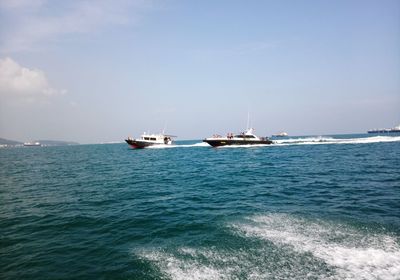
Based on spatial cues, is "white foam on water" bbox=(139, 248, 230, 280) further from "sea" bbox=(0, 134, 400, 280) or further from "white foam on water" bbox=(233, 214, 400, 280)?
"white foam on water" bbox=(233, 214, 400, 280)

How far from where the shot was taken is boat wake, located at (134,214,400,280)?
7269 millimetres

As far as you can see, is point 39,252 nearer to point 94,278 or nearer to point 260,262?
point 94,278

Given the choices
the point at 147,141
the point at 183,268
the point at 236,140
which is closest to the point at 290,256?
the point at 183,268

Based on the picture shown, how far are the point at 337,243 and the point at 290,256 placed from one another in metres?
2.08

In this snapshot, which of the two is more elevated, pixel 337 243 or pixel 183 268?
pixel 337 243

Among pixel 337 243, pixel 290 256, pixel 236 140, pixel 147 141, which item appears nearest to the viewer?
pixel 290 256

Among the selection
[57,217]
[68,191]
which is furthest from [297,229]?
[68,191]

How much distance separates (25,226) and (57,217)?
4.90 ft

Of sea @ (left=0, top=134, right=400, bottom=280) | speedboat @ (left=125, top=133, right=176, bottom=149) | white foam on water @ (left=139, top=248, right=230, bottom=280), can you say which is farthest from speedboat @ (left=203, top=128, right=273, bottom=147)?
white foam on water @ (left=139, top=248, right=230, bottom=280)

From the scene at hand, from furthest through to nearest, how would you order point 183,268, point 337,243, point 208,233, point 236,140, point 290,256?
point 236,140
point 208,233
point 337,243
point 290,256
point 183,268

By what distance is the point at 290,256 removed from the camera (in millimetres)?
8195

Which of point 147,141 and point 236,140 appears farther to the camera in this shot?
point 147,141

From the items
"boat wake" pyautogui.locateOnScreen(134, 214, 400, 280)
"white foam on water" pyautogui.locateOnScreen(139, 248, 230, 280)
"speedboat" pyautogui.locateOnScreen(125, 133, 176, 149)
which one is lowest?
"white foam on water" pyautogui.locateOnScreen(139, 248, 230, 280)

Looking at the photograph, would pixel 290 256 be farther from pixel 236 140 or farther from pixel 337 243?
pixel 236 140
